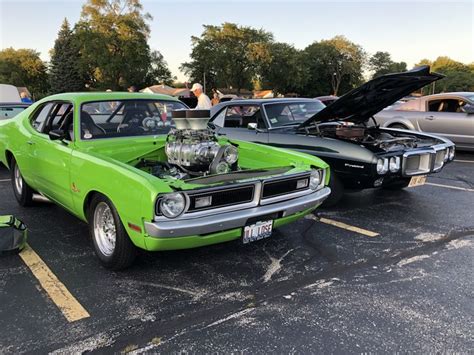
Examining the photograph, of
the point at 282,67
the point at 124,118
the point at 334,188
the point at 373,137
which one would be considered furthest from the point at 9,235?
the point at 282,67

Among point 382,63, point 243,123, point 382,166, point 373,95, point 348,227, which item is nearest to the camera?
point 348,227

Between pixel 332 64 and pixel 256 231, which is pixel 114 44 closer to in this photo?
pixel 332 64

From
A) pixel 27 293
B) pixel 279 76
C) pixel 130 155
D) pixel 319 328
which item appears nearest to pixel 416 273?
pixel 319 328

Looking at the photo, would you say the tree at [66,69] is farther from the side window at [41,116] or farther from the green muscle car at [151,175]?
the green muscle car at [151,175]

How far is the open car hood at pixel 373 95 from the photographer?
504 centimetres

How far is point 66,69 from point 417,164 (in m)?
59.7

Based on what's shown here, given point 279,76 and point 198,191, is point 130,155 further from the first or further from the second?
point 279,76

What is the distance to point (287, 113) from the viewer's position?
6.69m

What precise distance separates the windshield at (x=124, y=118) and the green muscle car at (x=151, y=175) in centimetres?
1

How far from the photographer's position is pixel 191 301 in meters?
3.00

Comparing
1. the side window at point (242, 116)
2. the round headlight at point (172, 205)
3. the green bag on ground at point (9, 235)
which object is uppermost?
the side window at point (242, 116)

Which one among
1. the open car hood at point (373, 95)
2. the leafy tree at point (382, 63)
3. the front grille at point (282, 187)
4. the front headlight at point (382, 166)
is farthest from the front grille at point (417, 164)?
the leafy tree at point (382, 63)

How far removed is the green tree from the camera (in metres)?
68.4

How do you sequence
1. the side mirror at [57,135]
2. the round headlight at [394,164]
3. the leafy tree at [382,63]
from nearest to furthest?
1. the side mirror at [57,135]
2. the round headlight at [394,164]
3. the leafy tree at [382,63]
